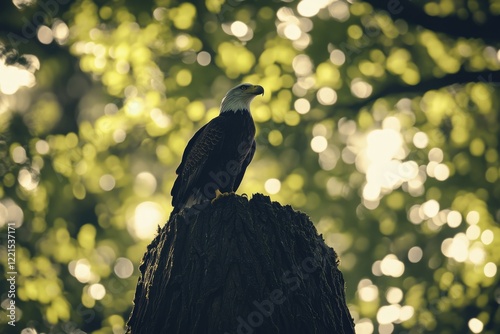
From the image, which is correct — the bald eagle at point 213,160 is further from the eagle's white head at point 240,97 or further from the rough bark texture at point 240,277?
the rough bark texture at point 240,277

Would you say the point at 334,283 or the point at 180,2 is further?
the point at 180,2

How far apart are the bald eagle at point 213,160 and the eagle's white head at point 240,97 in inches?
8.7

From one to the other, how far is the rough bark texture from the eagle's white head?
2943mm

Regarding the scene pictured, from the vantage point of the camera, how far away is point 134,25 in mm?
8047

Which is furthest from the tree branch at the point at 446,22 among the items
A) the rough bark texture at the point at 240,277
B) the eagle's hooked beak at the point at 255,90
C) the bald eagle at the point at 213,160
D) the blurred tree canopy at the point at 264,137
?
the rough bark texture at the point at 240,277

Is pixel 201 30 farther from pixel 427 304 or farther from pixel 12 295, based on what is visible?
pixel 427 304

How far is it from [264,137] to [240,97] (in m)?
1.70

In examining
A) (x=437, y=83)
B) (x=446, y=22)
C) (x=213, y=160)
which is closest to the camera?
(x=213, y=160)

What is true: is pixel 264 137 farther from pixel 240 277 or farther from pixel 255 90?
pixel 240 277

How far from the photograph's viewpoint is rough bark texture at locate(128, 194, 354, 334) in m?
3.20

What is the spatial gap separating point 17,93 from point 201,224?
19.0 ft

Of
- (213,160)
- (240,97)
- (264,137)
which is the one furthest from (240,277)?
(264,137)

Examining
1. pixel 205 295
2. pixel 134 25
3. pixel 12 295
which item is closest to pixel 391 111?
pixel 134 25

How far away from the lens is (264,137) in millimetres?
8188
